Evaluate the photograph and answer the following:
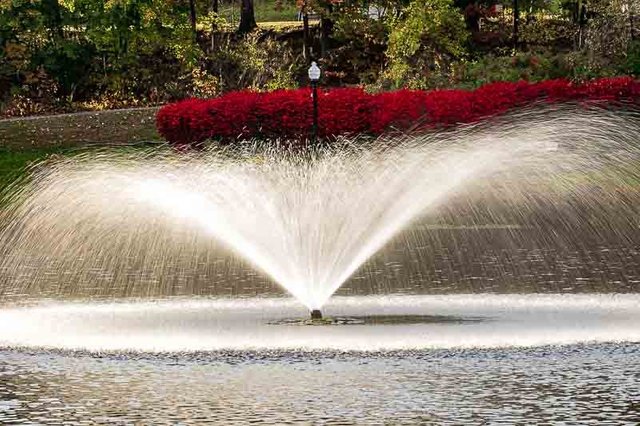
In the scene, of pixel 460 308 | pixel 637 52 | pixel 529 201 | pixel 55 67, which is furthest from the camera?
pixel 55 67

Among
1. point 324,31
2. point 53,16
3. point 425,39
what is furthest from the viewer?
point 324,31

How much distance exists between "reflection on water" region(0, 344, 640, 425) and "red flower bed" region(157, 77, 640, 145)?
Result: 26613 millimetres

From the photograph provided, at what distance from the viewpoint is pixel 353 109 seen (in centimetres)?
4272

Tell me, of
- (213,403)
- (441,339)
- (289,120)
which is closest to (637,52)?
(289,120)

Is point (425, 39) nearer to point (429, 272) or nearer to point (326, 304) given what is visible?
point (429, 272)

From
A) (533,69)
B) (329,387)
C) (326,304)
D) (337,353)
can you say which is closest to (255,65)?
(533,69)

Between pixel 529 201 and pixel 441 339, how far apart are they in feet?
73.4

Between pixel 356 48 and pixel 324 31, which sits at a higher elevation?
pixel 324 31

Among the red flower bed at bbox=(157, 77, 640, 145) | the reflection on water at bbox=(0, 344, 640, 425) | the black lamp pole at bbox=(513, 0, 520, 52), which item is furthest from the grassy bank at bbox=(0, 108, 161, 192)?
the reflection on water at bbox=(0, 344, 640, 425)

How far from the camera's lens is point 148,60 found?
58531 millimetres

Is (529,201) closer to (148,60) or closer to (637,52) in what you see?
(637,52)

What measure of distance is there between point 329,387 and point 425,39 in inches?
1651

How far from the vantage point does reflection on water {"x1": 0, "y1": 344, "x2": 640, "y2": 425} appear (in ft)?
42.0

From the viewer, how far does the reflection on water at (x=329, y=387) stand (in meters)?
12.8
